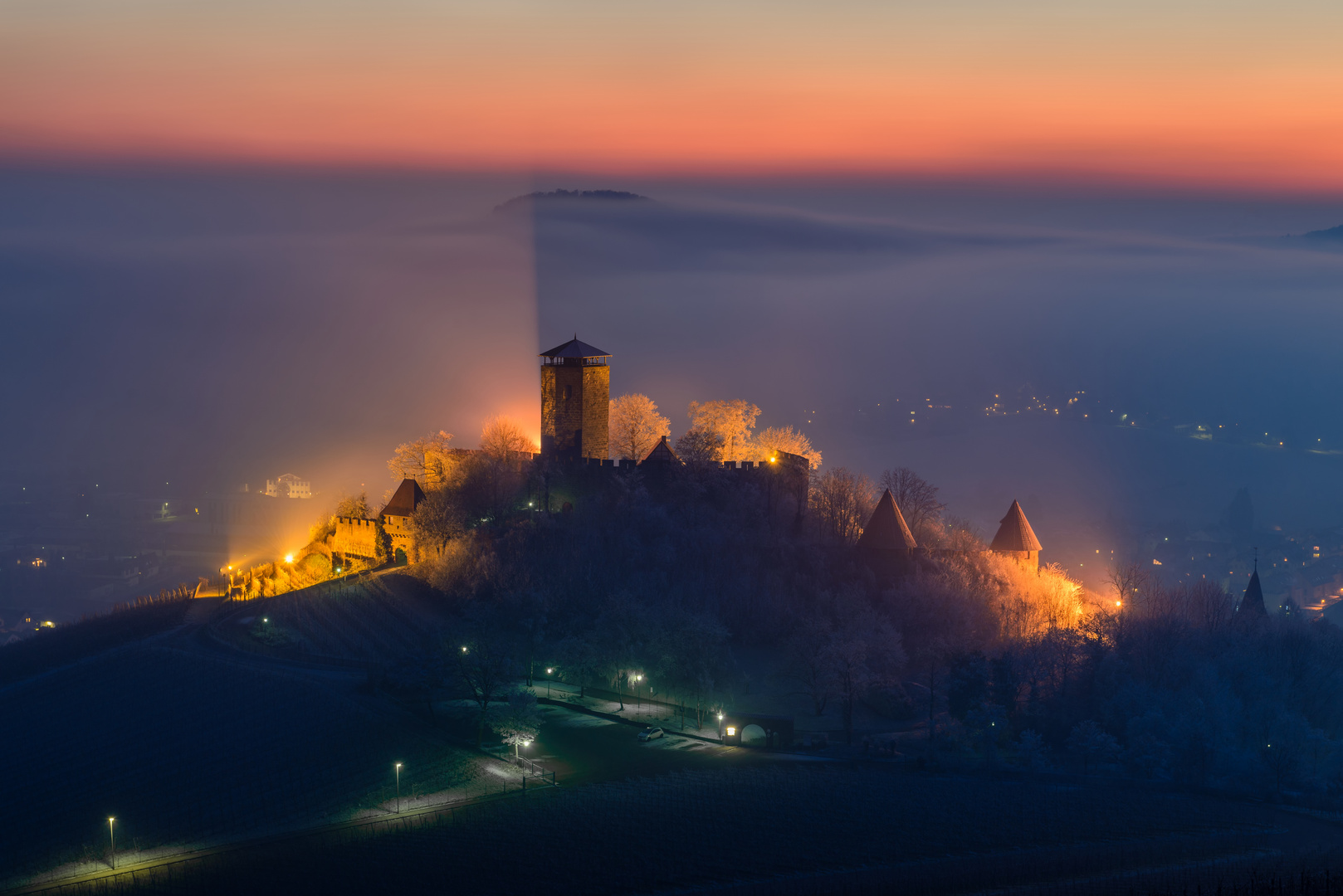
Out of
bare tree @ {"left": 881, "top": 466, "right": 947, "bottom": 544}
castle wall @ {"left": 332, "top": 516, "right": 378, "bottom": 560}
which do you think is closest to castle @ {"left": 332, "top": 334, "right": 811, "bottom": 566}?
castle wall @ {"left": 332, "top": 516, "right": 378, "bottom": 560}

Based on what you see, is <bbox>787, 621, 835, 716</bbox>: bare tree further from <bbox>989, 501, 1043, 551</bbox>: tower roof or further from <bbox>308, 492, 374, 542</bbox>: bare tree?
<bbox>308, 492, 374, 542</bbox>: bare tree

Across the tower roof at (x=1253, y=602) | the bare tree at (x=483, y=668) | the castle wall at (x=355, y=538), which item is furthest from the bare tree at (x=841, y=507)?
the castle wall at (x=355, y=538)

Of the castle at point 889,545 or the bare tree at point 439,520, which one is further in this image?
the bare tree at point 439,520

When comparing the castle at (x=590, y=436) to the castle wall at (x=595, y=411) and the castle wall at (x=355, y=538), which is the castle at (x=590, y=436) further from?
the castle wall at (x=355, y=538)

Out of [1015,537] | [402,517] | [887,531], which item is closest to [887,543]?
[887,531]

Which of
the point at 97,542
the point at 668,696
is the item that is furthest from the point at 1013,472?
the point at 668,696
